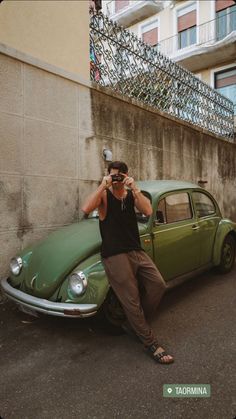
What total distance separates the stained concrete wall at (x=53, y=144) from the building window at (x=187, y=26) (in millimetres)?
11619

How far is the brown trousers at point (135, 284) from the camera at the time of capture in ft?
8.48

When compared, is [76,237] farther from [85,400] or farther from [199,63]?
[199,63]

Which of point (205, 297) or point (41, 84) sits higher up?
point (41, 84)

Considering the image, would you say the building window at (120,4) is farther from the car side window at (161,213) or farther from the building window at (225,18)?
the car side window at (161,213)

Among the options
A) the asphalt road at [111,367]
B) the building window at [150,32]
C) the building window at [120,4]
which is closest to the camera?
the asphalt road at [111,367]

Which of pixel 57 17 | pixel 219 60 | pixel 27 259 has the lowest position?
pixel 27 259

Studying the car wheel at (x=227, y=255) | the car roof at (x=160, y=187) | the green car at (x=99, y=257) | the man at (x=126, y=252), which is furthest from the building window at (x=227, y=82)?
the man at (x=126, y=252)

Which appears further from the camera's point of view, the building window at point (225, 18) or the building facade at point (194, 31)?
the building facade at point (194, 31)

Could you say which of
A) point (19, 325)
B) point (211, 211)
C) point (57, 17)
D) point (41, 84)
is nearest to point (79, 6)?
Result: point (57, 17)

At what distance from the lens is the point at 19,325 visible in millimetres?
3297

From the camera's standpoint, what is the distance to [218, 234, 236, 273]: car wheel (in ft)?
15.7

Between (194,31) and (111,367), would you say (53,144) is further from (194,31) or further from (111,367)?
(194,31)

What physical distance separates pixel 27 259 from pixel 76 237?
0.62 metres

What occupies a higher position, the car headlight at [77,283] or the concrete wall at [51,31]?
the concrete wall at [51,31]
